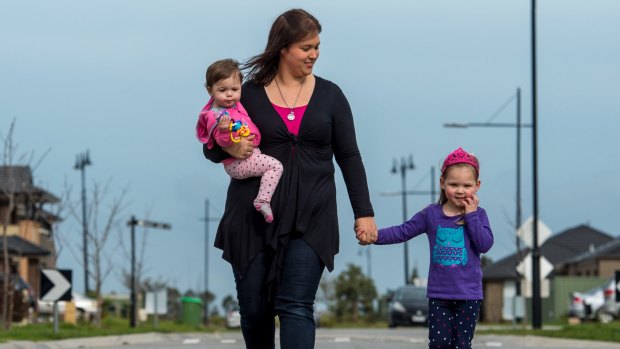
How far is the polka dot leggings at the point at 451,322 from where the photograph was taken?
8438 mm

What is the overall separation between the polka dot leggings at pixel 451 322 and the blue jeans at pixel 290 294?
1.34 meters

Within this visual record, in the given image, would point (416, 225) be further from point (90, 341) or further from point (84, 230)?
point (84, 230)

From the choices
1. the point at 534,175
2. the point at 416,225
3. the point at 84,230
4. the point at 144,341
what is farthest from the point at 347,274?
the point at 416,225

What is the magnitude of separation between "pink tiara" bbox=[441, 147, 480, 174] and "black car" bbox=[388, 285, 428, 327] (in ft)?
105

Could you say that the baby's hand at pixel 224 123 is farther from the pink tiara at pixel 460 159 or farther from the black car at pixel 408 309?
the black car at pixel 408 309

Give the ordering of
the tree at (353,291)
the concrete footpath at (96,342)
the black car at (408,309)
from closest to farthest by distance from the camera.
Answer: the concrete footpath at (96,342) → the black car at (408,309) → the tree at (353,291)

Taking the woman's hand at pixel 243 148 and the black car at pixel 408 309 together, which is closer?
the woman's hand at pixel 243 148

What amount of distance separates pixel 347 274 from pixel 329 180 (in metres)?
81.4

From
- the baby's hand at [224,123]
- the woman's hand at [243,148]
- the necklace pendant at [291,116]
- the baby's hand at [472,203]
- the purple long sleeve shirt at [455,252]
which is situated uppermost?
the necklace pendant at [291,116]

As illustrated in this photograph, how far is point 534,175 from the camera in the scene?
106ft

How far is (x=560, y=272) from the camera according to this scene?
101312mm

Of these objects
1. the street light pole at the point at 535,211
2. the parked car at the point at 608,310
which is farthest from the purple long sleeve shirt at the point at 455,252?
the parked car at the point at 608,310

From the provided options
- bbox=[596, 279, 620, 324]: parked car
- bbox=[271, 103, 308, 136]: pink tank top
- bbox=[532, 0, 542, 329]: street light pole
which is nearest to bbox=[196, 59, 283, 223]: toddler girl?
bbox=[271, 103, 308, 136]: pink tank top

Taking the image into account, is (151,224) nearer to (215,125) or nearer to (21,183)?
(21,183)
